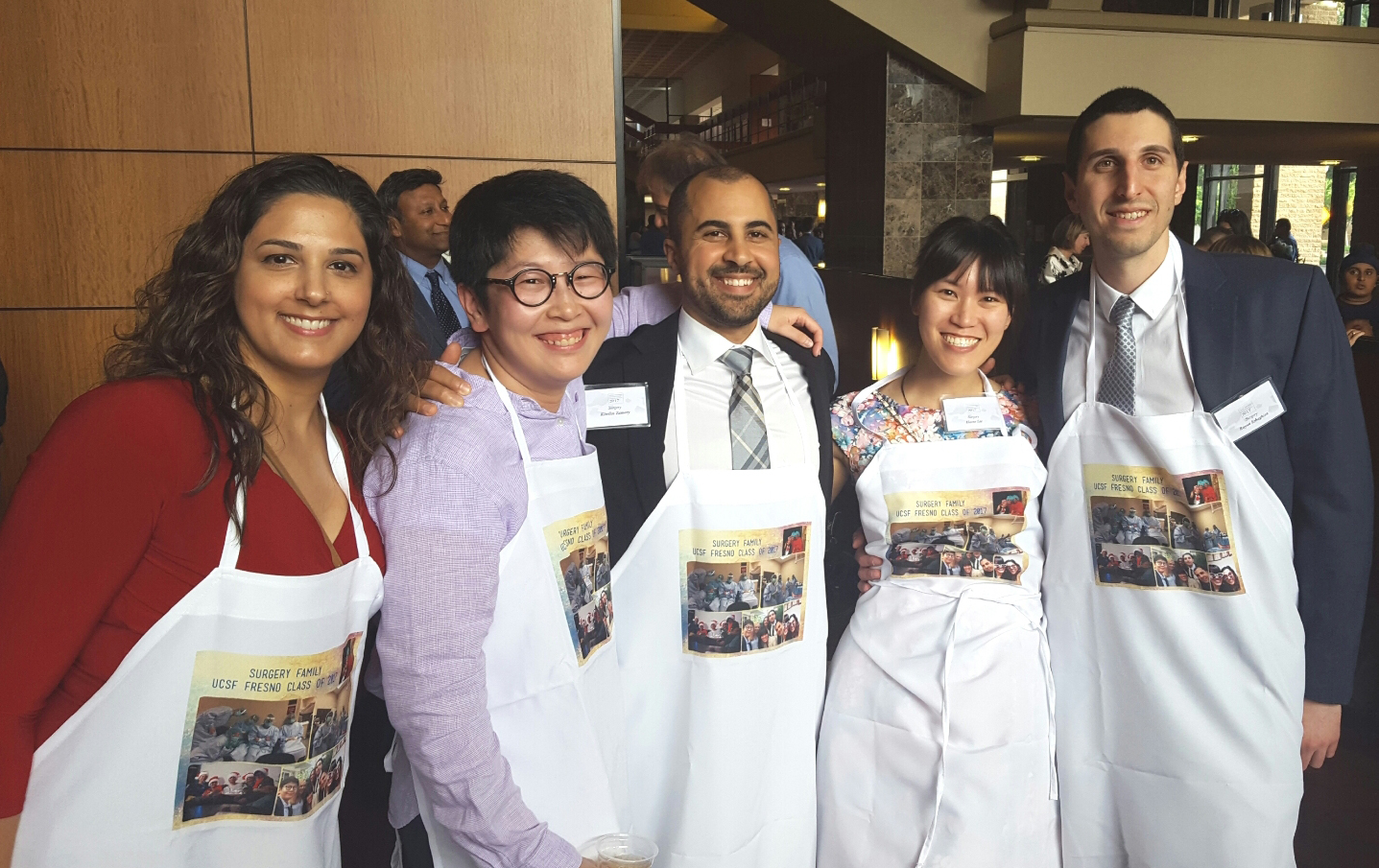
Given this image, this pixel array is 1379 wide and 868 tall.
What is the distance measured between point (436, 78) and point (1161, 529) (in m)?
2.30

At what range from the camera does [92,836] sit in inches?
43.1

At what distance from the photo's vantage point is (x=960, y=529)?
1.91 metres

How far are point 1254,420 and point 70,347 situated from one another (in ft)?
10.1

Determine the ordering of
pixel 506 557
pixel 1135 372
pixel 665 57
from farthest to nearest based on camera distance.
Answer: pixel 665 57 → pixel 1135 372 → pixel 506 557

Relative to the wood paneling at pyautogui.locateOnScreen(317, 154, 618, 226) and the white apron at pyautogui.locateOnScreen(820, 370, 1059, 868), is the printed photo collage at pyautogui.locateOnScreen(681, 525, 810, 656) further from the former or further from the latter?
the wood paneling at pyautogui.locateOnScreen(317, 154, 618, 226)

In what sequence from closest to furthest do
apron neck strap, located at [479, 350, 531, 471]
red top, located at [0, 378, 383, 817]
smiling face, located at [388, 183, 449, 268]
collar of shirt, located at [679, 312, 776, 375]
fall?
1. red top, located at [0, 378, 383, 817]
2. apron neck strap, located at [479, 350, 531, 471]
3. collar of shirt, located at [679, 312, 776, 375]
4. smiling face, located at [388, 183, 449, 268]

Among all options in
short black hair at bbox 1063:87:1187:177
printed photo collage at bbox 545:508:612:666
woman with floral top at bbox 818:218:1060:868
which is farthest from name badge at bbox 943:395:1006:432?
printed photo collage at bbox 545:508:612:666

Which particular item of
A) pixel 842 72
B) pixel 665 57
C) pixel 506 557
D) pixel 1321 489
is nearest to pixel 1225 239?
pixel 1321 489

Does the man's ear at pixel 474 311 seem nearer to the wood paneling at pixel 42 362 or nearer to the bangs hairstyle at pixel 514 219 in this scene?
the bangs hairstyle at pixel 514 219

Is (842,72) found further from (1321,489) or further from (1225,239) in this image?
(1321,489)

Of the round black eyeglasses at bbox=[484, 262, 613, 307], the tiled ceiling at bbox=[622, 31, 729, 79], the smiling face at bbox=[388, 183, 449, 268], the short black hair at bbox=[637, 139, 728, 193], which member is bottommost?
the round black eyeglasses at bbox=[484, 262, 613, 307]

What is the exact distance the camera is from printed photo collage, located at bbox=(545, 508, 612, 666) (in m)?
1.44

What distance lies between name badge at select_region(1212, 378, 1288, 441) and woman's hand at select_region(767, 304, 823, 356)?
0.83 m

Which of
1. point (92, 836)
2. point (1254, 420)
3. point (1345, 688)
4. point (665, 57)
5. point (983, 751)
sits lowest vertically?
point (983, 751)
